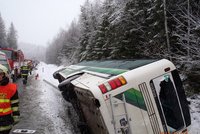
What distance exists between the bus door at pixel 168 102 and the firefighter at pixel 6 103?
2550mm

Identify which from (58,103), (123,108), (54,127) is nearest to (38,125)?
(54,127)

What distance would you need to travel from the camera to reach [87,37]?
33812mm

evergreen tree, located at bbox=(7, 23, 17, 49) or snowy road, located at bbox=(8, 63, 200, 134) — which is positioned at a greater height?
evergreen tree, located at bbox=(7, 23, 17, 49)

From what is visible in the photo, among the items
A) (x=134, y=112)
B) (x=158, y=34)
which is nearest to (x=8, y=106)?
(x=134, y=112)

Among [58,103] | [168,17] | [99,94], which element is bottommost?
[58,103]

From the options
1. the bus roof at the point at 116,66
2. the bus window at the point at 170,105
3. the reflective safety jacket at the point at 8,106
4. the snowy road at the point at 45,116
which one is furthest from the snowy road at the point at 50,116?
the reflective safety jacket at the point at 8,106

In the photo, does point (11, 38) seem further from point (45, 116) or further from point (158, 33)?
point (45, 116)

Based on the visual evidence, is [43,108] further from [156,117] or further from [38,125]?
[156,117]

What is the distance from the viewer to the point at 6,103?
4.36 metres

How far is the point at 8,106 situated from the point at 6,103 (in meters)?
0.07

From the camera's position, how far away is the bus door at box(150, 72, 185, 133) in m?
4.34

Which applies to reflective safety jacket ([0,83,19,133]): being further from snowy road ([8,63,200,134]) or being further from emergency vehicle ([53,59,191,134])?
snowy road ([8,63,200,134])

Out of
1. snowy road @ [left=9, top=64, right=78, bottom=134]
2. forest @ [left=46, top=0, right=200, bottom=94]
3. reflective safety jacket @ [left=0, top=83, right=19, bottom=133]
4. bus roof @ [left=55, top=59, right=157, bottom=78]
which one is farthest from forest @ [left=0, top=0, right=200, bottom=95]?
reflective safety jacket @ [left=0, top=83, right=19, bottom=133]

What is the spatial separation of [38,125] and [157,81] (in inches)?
187
